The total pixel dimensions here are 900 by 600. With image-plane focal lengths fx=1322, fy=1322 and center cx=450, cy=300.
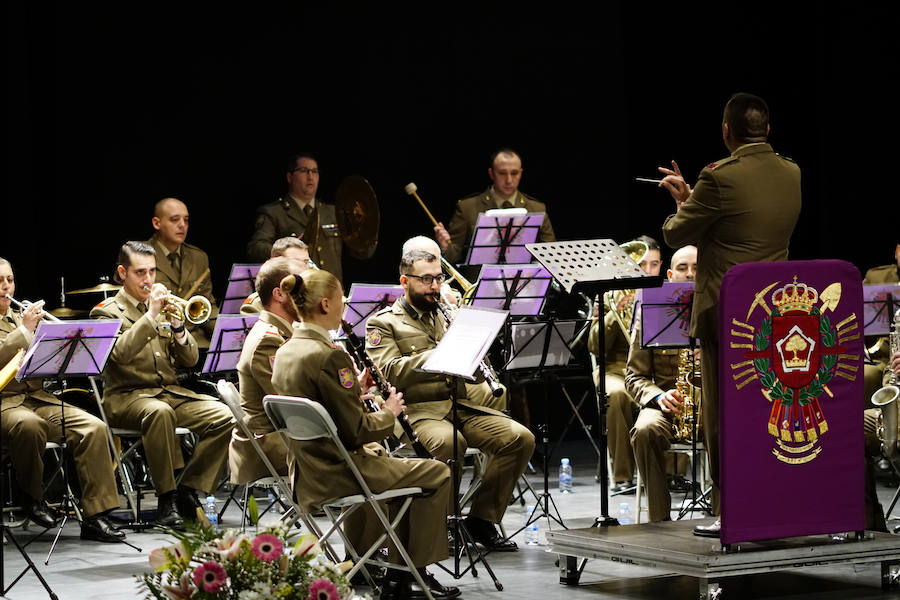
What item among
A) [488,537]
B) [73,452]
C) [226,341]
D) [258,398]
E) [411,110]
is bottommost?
[488,537]

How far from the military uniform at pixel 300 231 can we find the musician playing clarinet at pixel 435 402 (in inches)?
102

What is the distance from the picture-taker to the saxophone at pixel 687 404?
6340 mm

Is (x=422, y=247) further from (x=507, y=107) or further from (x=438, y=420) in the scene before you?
(x=507, y=107)

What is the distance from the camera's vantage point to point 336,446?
4723 mm

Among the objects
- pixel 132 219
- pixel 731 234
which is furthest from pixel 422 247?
pixel 132 219

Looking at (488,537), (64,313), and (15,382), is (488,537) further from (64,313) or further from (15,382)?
(64,313)

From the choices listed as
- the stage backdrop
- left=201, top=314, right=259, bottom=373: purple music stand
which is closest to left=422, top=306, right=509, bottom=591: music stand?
the stage backdrop

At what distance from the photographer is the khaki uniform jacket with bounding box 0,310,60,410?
6637 mm

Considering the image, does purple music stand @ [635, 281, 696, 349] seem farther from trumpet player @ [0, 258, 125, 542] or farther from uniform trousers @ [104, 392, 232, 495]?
trumpet player @ [0, 258, 125, 542]

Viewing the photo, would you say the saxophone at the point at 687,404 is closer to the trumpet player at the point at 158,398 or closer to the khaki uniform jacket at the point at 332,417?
the khaki uniform jacket at the point at 332,417

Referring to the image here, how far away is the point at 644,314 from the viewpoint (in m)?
6.26

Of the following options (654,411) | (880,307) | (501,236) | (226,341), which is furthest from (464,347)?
(501,236)

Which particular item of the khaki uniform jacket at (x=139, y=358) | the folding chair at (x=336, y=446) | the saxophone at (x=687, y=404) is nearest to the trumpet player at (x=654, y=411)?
the saxophone at (x=687, y=404)

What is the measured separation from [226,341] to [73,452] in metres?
0.96
